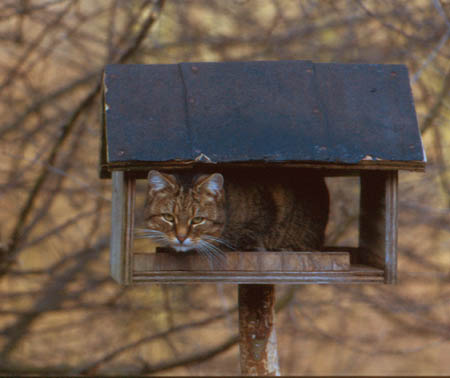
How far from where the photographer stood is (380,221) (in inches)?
156

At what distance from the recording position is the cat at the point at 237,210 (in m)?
3.64

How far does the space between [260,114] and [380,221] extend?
0.93 metres

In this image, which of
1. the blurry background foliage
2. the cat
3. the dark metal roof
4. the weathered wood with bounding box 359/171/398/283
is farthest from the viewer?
the blurry background foliage

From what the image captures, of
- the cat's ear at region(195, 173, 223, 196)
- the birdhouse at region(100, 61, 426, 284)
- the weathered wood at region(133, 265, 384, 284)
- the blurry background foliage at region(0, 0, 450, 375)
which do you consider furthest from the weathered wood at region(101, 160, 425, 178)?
the blurry background foliage at region(0, 0, 450, 375)

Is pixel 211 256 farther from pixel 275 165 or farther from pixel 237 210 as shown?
pixel 275 165

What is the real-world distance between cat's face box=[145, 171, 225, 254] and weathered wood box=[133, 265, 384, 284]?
14 cm

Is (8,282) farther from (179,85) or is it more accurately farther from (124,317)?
(179,85)

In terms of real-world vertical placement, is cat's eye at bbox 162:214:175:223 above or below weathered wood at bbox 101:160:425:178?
below

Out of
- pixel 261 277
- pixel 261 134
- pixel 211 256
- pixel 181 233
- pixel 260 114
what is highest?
pixel 260 114

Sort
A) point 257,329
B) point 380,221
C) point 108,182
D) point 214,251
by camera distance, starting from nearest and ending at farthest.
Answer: point 214,251 < point 380,221 < point 257,329 < point 108,182

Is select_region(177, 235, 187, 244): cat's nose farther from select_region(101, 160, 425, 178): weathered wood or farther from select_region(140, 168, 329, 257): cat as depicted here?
select_region(101, 160, 425, 178): weathered wood

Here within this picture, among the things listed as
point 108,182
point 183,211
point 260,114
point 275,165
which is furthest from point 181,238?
point 108,182

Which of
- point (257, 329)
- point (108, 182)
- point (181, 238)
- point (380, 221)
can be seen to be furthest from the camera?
point (108, 182)

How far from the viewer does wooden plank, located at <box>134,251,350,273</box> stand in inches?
143
